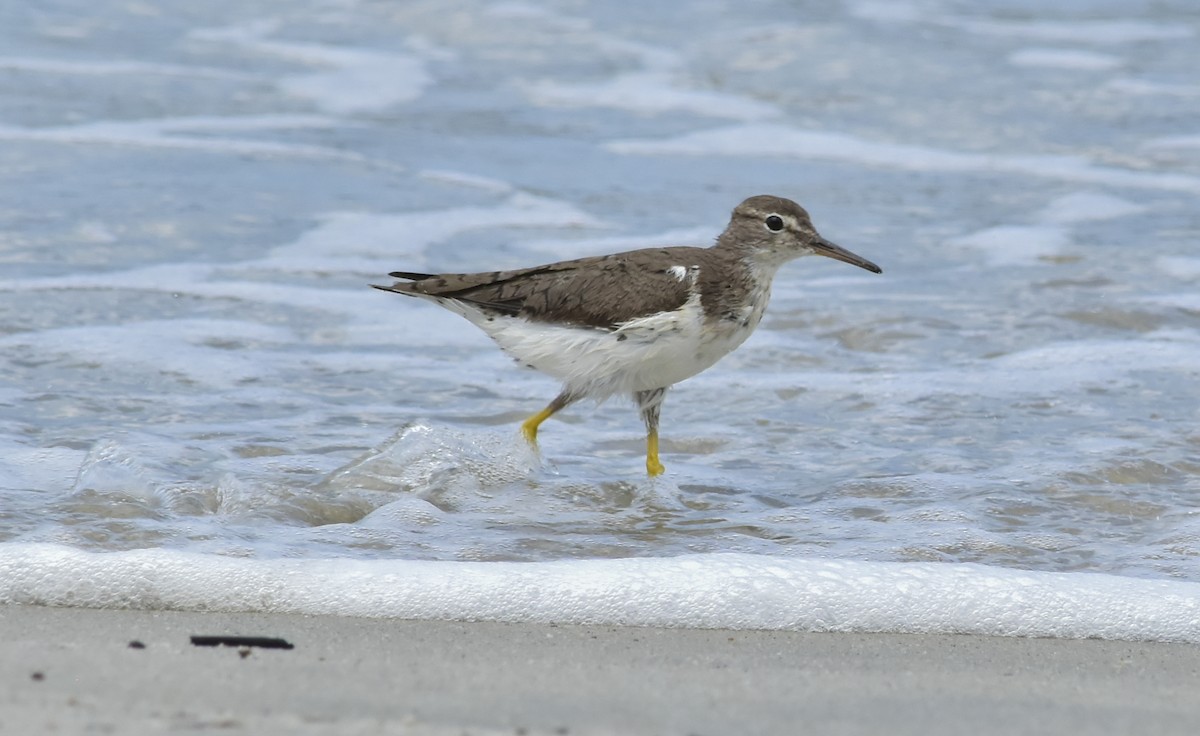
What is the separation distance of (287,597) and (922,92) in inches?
475

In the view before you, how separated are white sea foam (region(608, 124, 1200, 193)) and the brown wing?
6823mm

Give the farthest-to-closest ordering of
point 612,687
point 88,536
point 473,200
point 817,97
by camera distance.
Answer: point 817,97 → point 473,200 → point 88,536 → point 612,687

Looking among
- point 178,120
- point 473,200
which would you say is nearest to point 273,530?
point 473,200

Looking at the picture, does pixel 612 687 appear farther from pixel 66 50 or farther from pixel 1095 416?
pixel 66 50

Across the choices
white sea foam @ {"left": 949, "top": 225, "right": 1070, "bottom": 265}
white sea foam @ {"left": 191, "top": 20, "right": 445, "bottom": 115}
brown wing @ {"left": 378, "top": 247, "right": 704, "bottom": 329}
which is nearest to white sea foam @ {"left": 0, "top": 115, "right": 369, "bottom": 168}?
white sea foam @ {"left": 191, "top": 20, "right": 445, "bottom": 115}

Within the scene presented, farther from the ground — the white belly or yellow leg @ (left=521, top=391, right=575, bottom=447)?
the white belly

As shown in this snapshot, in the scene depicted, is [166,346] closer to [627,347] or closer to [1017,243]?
[627,347]

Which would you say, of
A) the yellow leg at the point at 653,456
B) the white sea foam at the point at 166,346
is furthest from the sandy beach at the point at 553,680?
the white sea foam at the point at 166,346

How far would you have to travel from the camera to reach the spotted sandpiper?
266 inches

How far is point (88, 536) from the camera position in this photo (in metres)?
5.27

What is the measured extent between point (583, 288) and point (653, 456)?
0.78m

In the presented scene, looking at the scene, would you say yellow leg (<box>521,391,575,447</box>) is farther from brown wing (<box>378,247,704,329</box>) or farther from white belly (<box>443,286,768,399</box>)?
brown wing (<box>378,247,704,329</box>)

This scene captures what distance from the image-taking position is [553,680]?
4004 millimetres

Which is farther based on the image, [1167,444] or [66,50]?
[66,50]
